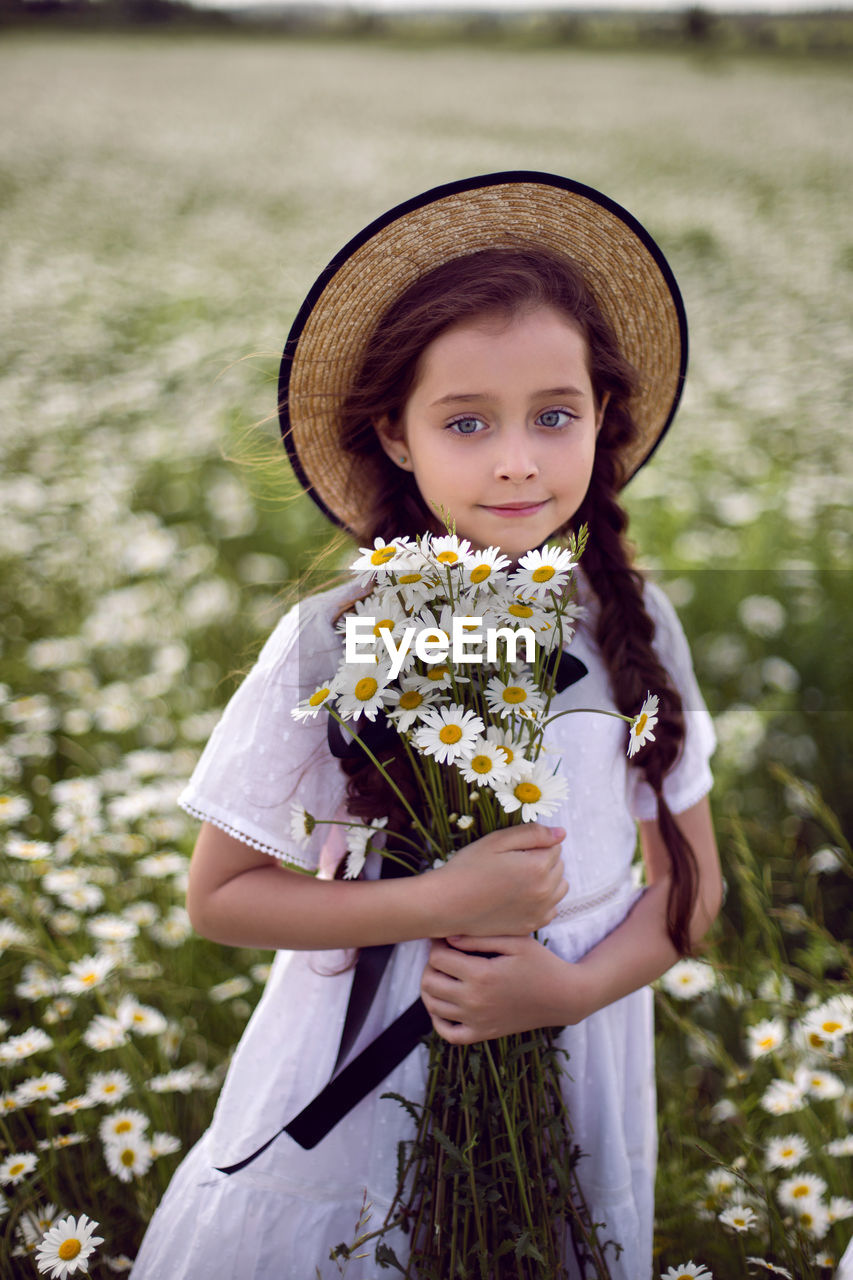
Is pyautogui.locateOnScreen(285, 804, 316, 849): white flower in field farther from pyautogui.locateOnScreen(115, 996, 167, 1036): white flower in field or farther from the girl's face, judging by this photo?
pyautogui.locateOnScreen(115, 996, 167, 1036): white flower in field

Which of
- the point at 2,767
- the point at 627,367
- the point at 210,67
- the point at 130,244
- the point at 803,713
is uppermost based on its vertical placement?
the point at 210,67

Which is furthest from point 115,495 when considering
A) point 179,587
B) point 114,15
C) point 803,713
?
point 114,15

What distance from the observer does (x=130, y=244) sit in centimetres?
866

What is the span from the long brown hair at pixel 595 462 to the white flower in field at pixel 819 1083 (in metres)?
0.43

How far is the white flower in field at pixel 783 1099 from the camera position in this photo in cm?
134

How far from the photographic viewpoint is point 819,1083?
1432mm

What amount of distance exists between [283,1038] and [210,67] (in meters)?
19.4

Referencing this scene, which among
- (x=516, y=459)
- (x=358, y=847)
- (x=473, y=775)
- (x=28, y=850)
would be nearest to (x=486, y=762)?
(x=473, y=775)

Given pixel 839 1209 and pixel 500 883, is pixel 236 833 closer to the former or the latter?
pixel 500 883

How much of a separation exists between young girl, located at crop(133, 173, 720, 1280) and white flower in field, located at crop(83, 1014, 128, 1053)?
0.27m

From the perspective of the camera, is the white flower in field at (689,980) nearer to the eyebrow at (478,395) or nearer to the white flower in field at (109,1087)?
the white flower in field at (109,1087)

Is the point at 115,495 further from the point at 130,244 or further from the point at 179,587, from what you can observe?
the point at 130,244

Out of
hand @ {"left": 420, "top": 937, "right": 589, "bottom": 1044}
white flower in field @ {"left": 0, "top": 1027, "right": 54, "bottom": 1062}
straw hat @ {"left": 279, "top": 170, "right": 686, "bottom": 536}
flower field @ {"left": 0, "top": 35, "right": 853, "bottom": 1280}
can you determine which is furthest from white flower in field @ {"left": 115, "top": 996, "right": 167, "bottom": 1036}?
straw hat @ {"left": 279, "top": 170, "right": 686, "bottom": 536}

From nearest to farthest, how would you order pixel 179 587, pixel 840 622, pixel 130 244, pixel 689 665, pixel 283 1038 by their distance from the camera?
pixel 283 1038 < pixel 689 665 < pixel 840 622 < pixel 179 587 < pixel 130 244
